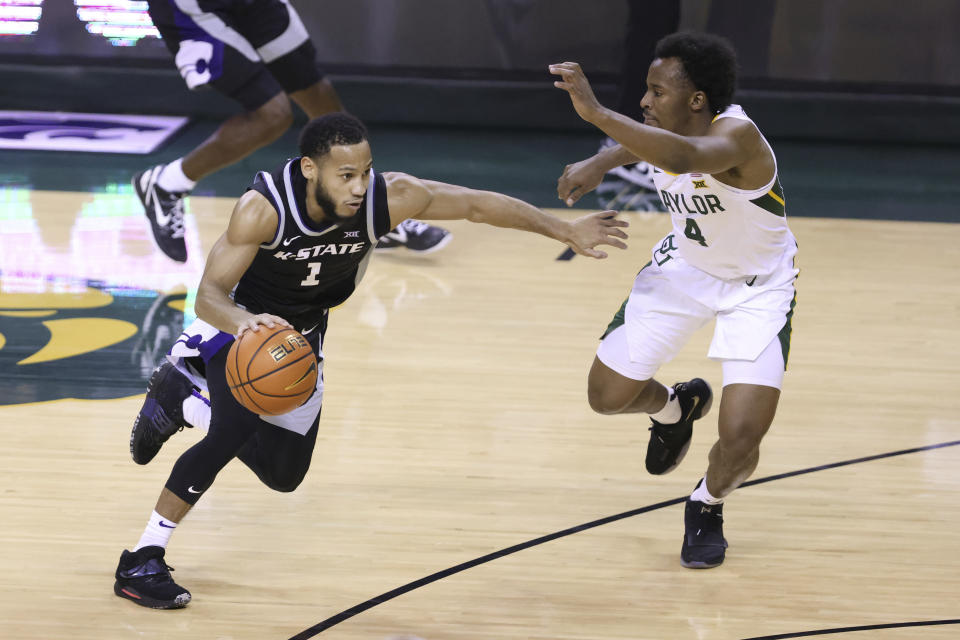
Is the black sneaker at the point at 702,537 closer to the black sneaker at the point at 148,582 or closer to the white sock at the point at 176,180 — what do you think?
the black sneaker at the point at 148,582

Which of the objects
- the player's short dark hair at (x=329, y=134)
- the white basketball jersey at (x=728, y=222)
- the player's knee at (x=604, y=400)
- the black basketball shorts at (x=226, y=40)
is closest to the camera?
the player's short dark hair at (x=329, y=134)

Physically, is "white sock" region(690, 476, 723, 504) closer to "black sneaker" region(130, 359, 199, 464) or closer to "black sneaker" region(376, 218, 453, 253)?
"black sneaker" region(130, 359, 199, 464)

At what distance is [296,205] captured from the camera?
11.1 feet

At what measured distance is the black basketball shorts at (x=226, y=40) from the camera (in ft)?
19.5

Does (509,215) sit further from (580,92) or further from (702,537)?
(702,537)

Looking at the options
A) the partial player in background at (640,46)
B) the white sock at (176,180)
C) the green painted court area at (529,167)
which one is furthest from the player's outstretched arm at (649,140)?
the partial player in background at (640,46)

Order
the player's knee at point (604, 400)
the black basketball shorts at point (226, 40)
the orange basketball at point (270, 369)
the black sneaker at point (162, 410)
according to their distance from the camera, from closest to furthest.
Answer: the orange basketball at point (270, 369), the black sneaker at point (162, 410), the player's knee at point (604, 400), the black basketball shorts at point (226, 40)

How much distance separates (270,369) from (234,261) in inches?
14.2

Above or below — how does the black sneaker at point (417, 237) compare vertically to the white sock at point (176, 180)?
below

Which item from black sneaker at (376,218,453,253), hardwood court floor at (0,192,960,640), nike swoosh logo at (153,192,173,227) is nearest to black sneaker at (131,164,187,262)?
nike swoosh logo at (153,192,173,227)

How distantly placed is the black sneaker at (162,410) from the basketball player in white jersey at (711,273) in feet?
4.34

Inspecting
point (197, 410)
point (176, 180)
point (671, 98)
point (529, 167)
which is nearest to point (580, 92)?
point (671, 98)

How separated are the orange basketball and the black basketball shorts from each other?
3.11 metres

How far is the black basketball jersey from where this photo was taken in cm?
339
